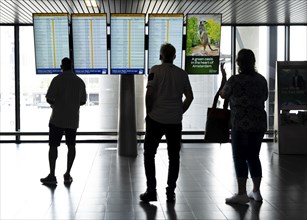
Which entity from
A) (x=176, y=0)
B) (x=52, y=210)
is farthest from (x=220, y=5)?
(x=52, y=210)

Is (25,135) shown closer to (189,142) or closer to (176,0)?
(189,142)

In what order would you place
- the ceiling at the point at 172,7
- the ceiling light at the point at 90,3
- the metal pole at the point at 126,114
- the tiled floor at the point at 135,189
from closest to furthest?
1. the tiled floor at the point at 135,189
2. the ceiling light at the point at 90,3
3. the ceiling at the point at 172,7
4. the metal pole at the point at 126,114

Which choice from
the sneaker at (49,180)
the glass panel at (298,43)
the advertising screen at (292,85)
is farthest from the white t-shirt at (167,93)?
the glass panel at (298,43)

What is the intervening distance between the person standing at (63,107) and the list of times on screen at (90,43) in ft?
7.85

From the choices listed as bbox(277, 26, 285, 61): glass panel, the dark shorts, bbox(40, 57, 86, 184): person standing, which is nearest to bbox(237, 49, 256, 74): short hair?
bbox(40, 57, 86, 184): person standing

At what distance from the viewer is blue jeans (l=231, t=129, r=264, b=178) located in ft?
17.8

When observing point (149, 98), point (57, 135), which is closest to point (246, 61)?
point (149, 98)

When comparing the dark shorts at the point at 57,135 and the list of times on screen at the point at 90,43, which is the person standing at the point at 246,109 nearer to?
the dark shorts at the point at 57,135

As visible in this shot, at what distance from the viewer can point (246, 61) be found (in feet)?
17.8

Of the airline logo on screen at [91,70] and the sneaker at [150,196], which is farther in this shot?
the airline logo on screen at [91,70]

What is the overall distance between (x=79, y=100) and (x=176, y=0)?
279cm

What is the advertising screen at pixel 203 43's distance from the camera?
30.5 feet

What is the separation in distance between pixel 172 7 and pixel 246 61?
4338 millimetres

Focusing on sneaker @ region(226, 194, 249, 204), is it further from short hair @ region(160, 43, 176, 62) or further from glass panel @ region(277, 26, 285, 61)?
glass panel @ region(277, 26, 285, 61)
